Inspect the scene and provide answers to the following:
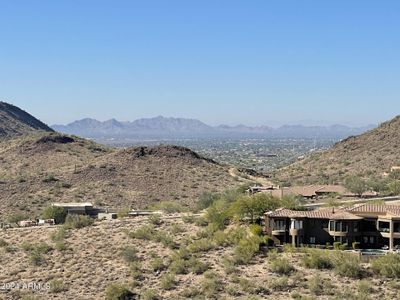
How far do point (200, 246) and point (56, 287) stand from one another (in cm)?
935

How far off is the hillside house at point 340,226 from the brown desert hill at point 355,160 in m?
43.2

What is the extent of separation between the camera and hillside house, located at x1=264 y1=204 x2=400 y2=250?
43.4 meters

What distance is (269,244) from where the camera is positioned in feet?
146

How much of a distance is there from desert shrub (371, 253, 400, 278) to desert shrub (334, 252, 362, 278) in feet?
3.02

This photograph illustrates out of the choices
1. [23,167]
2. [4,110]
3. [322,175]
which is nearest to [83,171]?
[23,167]

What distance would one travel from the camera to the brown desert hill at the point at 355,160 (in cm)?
9456

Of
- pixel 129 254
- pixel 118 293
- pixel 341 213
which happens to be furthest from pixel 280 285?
pixel 129 254

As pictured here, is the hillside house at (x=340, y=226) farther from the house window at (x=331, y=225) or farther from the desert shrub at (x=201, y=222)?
the desert shrub at (x=201, y=222)

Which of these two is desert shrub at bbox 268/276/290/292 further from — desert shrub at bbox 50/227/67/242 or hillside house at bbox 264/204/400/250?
desert shrub at bbox 50/227/67/242

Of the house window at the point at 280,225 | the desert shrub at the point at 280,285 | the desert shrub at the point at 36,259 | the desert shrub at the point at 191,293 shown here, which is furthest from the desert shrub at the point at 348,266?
the desert shrub at the point at 36,259

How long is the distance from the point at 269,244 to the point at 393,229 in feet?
24.9

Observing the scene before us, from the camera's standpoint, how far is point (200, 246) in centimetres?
4497

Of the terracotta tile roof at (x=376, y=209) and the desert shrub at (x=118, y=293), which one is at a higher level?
the terracotta tile roof at (x=376, y=209)

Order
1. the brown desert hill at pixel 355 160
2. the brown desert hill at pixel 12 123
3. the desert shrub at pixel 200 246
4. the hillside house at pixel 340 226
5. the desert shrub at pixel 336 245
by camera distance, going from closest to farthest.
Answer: the desert shrub at pixel 336 245
the hillside house at pixel 340 226
the desert shrub at pixel 200 246
the brown desert hill at pixel 355 160
the brown desert hill at pixel 12 123
